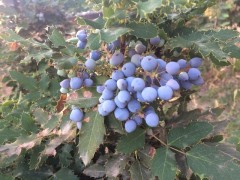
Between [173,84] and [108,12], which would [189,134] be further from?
[108,12]

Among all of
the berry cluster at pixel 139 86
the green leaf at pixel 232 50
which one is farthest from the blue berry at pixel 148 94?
the green leaf at pixel 232 50

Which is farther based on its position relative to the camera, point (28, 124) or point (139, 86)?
point (28, 124)

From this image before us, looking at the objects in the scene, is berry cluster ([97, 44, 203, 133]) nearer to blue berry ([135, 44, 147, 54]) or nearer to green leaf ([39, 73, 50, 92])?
blue berry ([135, 44, 147, 54])

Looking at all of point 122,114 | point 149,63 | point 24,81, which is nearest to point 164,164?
point 122,114

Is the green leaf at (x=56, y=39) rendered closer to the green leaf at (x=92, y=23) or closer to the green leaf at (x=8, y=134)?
the green leaf at (x=92, y=23)

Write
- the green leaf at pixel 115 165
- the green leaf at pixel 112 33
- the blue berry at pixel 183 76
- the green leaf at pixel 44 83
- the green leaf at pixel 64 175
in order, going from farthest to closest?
→ the green leaf at pixel 44 83
the green leaf at pixel 64 175
the green leaf at pixel 115 165
the blue berry at pixel 183 76
the green leaf at pixel 112 33

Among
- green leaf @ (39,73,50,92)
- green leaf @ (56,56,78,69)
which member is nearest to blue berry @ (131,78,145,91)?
green leaf @ (56,56,78,69)

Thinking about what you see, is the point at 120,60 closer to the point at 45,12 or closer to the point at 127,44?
the point at 127,44
